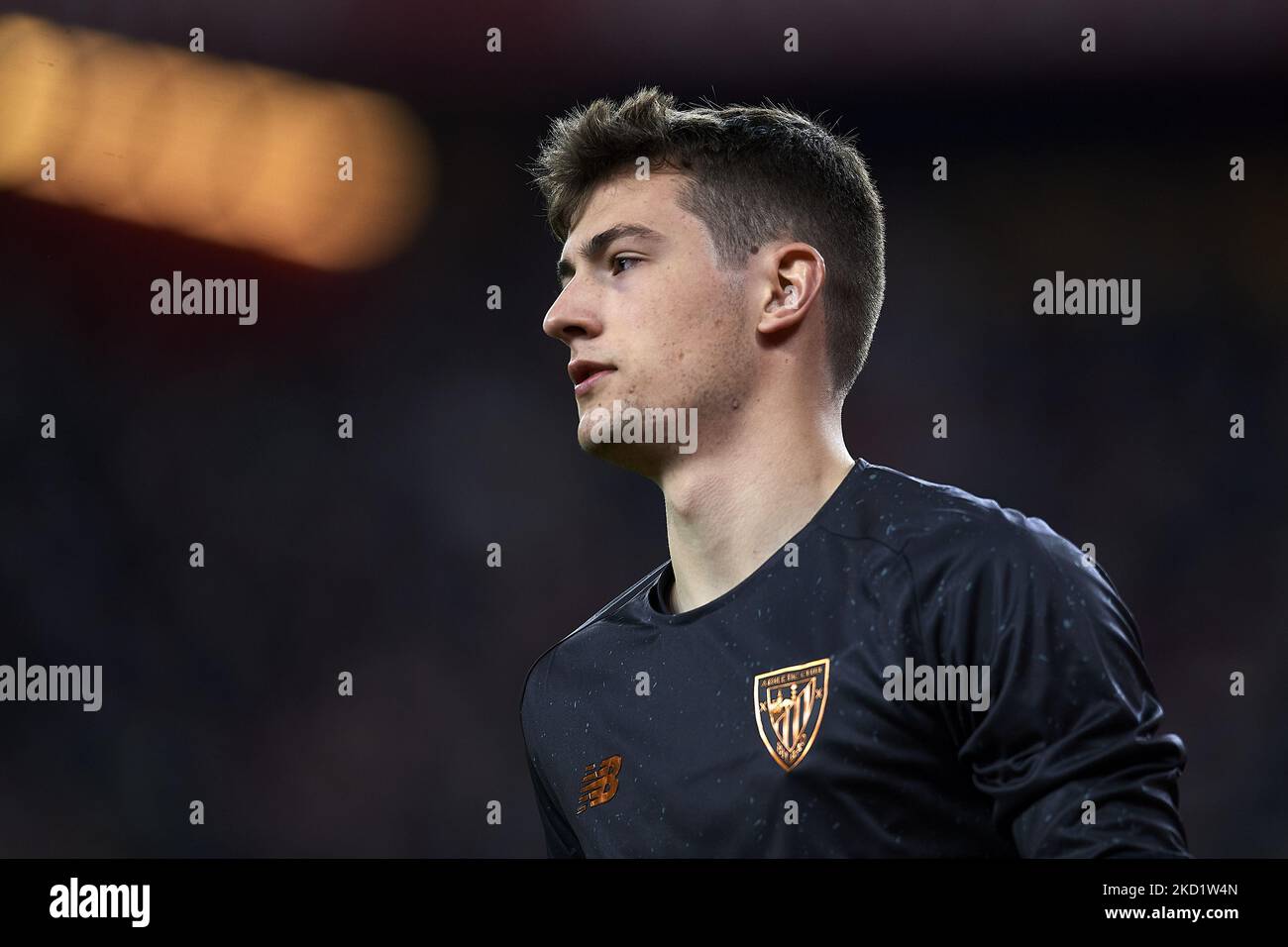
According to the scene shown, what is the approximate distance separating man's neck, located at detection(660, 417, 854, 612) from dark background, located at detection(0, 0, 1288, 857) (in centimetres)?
303

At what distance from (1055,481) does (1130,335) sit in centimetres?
83

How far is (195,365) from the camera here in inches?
251

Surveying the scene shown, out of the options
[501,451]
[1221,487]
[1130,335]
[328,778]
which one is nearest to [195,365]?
[501,451]

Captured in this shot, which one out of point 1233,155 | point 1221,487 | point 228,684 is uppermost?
point 1233,155

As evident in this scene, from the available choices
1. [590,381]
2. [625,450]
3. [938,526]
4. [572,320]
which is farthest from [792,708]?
[572,320]

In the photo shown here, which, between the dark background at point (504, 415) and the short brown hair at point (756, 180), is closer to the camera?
the short brown hair at point (756, 180)

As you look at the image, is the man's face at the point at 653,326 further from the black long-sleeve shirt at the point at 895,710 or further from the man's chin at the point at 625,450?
the black long-sleeve shirt at the point at 895,710

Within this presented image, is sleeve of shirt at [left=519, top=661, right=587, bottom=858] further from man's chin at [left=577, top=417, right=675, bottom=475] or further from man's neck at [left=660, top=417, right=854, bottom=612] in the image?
man's chin at [left=577, top=417, right=675, bottom=475]

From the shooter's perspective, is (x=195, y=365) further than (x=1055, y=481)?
Yes

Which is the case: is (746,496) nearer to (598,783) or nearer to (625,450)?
(625,450)

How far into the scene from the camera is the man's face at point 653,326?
2.92 metres

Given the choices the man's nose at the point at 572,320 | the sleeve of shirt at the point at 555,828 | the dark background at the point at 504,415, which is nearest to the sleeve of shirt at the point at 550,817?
the sleeve of shirt at the point at 555,828

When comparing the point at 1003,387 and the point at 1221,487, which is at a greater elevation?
the point at 1003,387
